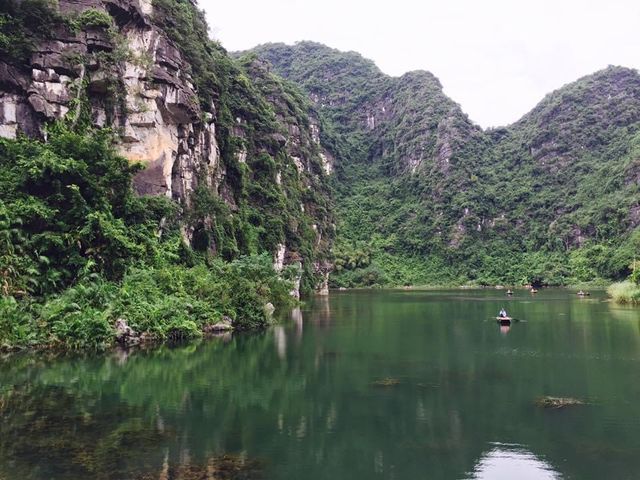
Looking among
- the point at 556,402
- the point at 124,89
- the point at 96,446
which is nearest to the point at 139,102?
the point at 124,89

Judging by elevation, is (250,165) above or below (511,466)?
above

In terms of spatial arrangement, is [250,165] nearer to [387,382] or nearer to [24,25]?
[24,25]

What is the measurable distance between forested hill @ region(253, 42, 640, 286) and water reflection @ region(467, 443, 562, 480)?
80.8 metres

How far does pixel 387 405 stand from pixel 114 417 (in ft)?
21.0

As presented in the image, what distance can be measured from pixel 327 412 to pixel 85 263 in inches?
631

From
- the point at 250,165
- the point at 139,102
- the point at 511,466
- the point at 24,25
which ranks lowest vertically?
the point at 511,466

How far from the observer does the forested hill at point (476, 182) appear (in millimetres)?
102938

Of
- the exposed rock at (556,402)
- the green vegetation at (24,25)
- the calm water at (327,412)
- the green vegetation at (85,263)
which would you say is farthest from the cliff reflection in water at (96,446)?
the green vegetation at (24,25)

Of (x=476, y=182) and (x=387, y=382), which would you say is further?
(x=476, y=182)

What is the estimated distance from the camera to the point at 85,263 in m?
25.2

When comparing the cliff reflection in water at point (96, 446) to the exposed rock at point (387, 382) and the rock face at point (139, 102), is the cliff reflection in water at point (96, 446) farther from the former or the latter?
the rock face at point (139, 102)

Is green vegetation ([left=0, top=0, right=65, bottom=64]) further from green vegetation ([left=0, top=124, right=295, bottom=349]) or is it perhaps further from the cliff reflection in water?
the cliff reflection in water

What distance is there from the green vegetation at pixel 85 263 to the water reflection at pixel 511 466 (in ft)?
53.5

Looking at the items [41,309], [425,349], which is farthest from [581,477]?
[41,309]
